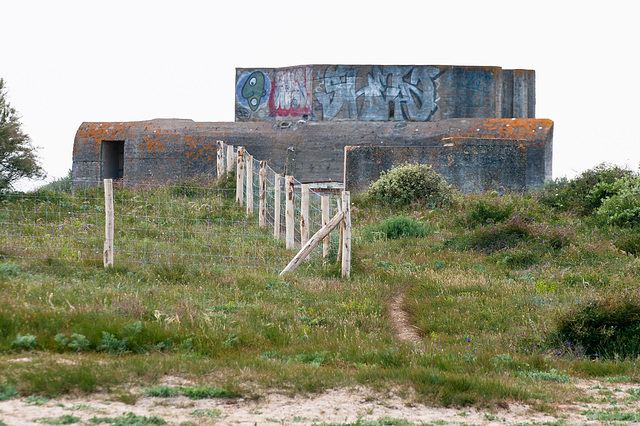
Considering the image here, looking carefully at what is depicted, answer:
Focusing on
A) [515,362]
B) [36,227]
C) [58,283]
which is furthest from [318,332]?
[36,227]

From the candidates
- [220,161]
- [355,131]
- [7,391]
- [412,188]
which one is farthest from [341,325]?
[355,131]

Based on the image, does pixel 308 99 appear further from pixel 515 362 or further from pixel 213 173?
pixel 515 362

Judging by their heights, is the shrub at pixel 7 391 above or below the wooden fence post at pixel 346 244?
below

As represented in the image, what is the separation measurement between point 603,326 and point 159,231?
9.72 meters

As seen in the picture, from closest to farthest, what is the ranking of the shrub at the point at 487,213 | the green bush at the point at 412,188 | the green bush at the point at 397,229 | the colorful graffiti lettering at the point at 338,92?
the green bush at the point at 397,229 → the shrub at the point at 487,213 → the green bush at the point at 412,188 → the colorful graffiti lettering at the point at 338,92

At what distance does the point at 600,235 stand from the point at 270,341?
969cm

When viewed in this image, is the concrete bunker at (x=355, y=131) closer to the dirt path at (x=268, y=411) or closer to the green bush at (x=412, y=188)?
the green bush at (x=412, y=188)

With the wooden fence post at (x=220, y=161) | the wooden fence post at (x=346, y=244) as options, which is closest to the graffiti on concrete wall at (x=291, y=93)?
the wooden fence post at (x=220, y=161)

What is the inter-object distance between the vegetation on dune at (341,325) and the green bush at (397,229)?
173 centimetres

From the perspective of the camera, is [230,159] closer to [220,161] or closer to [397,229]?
[220,161]

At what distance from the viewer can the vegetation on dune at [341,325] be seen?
264 inches

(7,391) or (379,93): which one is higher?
(379,93)

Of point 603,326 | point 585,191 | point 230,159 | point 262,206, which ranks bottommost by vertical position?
point 603,326

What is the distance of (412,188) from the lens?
65.0ft
